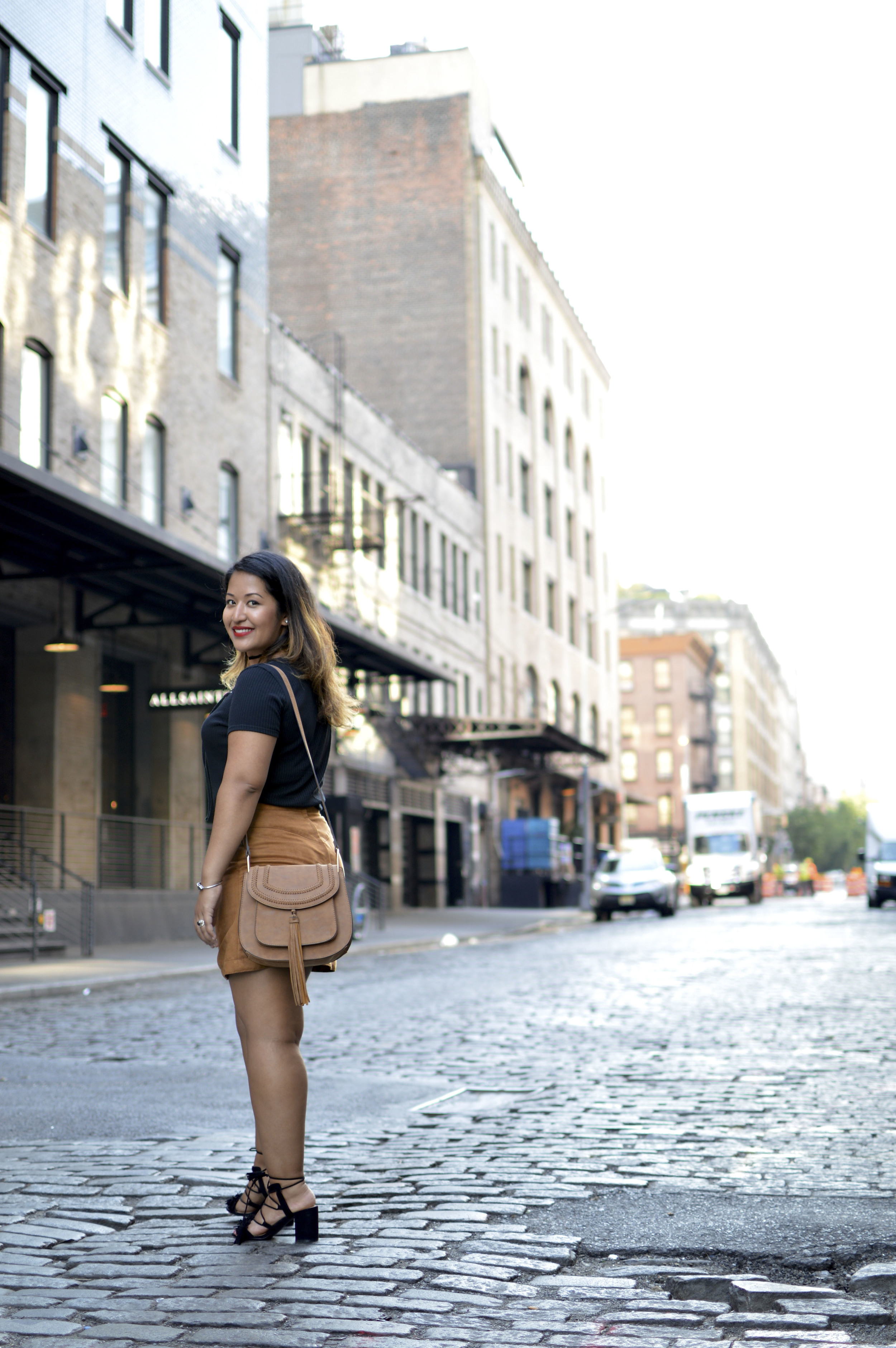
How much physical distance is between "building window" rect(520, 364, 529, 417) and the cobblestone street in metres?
48.9

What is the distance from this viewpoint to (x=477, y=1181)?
577 centimetres

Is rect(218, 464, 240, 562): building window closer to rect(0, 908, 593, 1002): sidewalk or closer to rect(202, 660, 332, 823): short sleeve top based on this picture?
rect(0, 908, 593, 1002): sidewalk

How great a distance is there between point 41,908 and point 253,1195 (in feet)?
56.9

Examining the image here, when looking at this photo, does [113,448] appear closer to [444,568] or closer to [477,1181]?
[477,1181]

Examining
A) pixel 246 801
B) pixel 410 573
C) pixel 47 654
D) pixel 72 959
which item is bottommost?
pixel 72 959

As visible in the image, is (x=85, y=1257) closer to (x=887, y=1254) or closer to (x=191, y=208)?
(x=887, y=1254)

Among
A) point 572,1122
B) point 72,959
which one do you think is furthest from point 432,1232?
point 72,959

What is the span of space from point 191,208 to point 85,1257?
1062 inches

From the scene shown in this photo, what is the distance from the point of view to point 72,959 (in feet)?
68.1

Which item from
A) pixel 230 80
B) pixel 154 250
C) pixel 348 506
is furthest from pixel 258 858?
pixel 348 506

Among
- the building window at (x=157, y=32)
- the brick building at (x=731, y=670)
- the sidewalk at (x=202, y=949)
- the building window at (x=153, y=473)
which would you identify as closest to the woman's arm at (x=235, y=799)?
the sidewalk at (x=202, y=949)

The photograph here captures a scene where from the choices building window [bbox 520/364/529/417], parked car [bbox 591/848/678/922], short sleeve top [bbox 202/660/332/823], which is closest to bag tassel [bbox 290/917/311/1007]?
short sleeve top [bbox 202/660/332/823]

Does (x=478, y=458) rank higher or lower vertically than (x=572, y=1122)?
higher

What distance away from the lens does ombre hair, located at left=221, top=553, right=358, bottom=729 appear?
4918 millimetres
